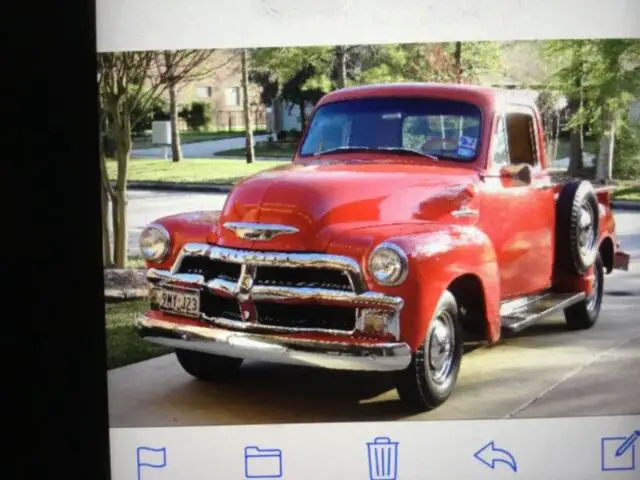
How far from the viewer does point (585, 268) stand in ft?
6.75

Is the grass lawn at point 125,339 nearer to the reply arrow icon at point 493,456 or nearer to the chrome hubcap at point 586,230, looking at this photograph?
the reply arrow icon at point 493,456

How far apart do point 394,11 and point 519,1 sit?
0.31 meters

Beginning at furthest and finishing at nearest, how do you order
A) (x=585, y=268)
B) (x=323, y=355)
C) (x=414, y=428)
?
(x=585, y=268), (x=414, y=428), (x=323, y=355)

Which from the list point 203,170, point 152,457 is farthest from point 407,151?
point 152,457

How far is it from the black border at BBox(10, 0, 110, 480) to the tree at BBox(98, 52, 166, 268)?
0.03m

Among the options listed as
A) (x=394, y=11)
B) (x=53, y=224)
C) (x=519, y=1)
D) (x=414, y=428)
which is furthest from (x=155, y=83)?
(x=414, y=428)

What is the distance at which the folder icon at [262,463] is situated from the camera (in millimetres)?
1937

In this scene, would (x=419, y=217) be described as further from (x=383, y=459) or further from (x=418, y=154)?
(x=383, y=459)

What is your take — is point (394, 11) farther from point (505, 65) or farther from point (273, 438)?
point (273, 438)

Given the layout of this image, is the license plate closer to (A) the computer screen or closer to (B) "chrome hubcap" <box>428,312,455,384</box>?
(A) the computer screen

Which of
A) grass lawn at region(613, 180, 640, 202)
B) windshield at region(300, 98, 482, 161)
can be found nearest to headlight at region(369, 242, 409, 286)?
windshield at region(300, 98, 482, 161)

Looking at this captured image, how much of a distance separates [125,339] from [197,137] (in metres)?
0.54

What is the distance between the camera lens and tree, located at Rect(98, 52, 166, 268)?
6.36ft

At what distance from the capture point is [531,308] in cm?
204
